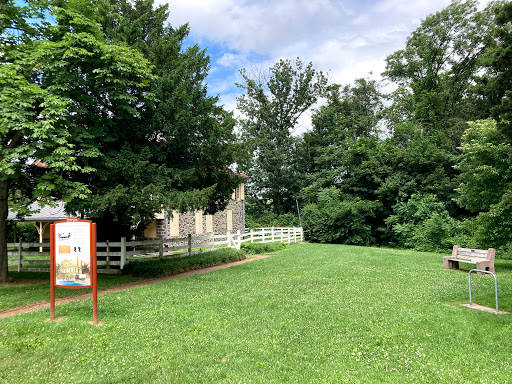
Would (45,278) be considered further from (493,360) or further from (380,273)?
(493,360)

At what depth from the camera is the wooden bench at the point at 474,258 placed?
11.3 meters

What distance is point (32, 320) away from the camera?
20.0 ft

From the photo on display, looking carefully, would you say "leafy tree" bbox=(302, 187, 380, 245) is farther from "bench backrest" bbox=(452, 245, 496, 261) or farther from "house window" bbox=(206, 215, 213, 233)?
"bench backrest" bbox=(452, 245, 496, 261)

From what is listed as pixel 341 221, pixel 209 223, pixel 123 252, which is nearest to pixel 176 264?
pixel 123 252

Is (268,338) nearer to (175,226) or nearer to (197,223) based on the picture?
(175,226)

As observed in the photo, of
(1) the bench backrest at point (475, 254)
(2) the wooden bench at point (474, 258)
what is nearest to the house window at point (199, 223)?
(2) the wooden bench at point (474, 258)

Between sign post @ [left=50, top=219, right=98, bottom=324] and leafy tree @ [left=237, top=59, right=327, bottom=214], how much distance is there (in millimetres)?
30481

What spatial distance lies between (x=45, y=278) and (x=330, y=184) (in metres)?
26.2

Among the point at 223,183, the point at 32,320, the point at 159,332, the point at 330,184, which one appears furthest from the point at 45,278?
the point at 330,184

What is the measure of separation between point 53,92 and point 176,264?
6951 millimetres

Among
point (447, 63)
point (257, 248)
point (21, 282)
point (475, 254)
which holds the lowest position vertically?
point (257, 248)

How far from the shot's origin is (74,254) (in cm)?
617

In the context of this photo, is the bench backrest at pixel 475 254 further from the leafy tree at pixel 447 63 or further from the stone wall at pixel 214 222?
the leafy tree at pixel 447 63

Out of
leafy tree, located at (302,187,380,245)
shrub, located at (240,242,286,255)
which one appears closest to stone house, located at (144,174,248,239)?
shrub, located at (240,242,286,255)
